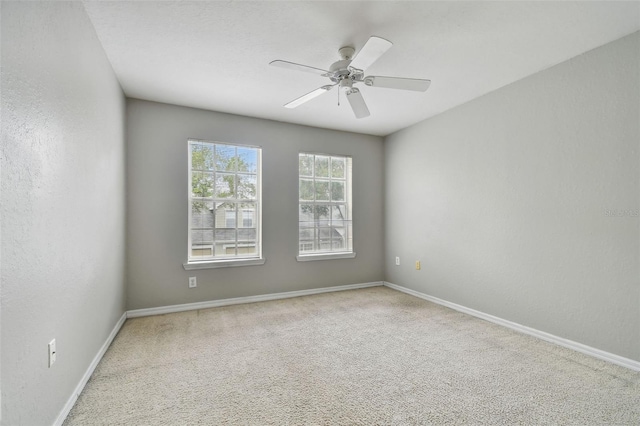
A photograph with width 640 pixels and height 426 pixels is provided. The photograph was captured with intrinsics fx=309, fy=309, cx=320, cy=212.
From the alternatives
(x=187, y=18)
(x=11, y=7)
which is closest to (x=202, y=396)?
(x=11, y=7)

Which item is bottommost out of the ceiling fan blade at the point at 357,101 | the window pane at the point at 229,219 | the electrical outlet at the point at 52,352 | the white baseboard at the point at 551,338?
the white baseboard at the point at 551,338

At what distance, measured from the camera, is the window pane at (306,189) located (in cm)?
442

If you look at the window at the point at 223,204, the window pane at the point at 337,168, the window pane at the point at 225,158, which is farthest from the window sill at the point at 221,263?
the window pane at the point at 337,168

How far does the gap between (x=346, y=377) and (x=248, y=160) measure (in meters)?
2.90

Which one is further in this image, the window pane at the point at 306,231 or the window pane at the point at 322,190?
the window pane at the point at 322,190

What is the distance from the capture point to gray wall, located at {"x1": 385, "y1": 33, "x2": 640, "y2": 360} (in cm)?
228

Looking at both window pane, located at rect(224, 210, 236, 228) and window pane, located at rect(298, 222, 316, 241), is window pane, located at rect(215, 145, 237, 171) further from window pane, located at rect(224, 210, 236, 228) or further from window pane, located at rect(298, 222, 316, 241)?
window pane, located at rect(298, 222, 316, 241)

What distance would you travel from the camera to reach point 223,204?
393 cm

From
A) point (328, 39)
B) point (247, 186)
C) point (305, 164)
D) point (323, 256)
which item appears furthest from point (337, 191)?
point (328, 39)

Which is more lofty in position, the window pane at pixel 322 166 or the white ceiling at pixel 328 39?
the white ceiling at pixel 328 39

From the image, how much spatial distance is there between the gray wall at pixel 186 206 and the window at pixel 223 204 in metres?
0.12

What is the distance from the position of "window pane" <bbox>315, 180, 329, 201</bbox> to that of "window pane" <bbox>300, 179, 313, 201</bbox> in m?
0.10

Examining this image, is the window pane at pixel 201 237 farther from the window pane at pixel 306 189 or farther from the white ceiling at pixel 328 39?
the white ceiling at pixel 328 39

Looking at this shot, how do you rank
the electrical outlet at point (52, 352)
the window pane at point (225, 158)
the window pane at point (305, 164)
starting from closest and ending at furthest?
the electrical outlet at point (52, 352)
the window pane at point (225, 158)
the window pane at point (305, 164)
